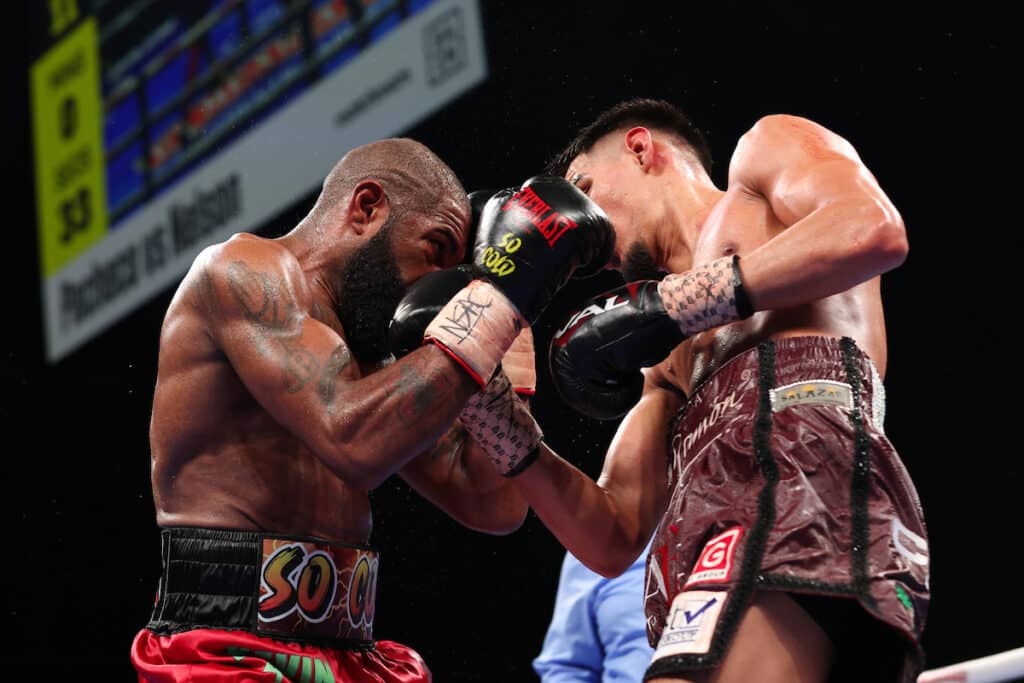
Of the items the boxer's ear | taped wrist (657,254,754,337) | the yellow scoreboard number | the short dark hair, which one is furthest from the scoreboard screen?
taped wrist (657,254,754,337)

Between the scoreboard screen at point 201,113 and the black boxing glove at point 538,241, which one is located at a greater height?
the scoreboard screen at point 201,113

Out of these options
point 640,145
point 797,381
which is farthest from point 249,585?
point 640,145

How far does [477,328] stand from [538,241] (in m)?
0.19

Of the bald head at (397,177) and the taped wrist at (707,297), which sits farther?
the bald head at (397,177)

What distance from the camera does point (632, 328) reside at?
1727mm

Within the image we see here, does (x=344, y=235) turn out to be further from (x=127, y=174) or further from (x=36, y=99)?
(x=36, y=99)

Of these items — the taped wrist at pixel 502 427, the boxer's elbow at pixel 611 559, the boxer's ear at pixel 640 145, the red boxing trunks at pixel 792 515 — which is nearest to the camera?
the red boxing trunks at pixel 792 515

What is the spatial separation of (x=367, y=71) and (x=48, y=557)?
2.63 m

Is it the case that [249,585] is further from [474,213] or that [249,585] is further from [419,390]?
[474,213]

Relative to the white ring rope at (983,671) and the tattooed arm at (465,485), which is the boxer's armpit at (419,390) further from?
the white ring rope at (983,671)

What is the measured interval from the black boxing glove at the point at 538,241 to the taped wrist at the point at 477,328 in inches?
1.2

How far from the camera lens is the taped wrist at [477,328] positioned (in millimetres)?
1672

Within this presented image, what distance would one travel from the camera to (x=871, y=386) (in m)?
1.69

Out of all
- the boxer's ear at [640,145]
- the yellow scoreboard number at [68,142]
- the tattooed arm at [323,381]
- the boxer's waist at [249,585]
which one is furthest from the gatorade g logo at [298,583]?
the yellow scoreboard number at [68,142]
